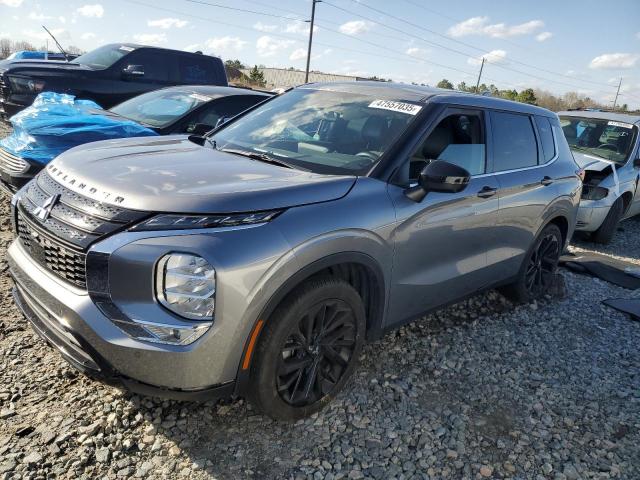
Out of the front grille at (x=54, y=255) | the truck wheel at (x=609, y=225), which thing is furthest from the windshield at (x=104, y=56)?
the truck wheel at (x=609, y=225)

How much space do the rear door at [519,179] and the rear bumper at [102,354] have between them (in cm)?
252

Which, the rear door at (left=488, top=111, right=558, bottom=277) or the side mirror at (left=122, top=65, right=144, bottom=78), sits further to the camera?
the side mirror at (left=122, top=65, right=144, bottom=78)

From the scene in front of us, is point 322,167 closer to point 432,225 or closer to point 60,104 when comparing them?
point 432,225

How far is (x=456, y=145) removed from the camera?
11.3 feet

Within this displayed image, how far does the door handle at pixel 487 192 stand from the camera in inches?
137

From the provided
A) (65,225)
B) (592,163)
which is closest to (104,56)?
(65,225)

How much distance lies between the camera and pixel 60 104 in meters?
5.41

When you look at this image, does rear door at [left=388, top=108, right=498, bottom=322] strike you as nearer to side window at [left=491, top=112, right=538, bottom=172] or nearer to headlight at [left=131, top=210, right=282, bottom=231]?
side window at [left=491, top=112, right=538, bottom=172]

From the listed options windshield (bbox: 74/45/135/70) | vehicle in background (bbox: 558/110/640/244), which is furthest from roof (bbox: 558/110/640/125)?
windshield (bbox: 74/45/135/70)

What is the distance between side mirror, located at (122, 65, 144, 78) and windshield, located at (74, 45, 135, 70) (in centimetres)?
37

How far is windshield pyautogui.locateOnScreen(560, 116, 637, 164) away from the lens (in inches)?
309

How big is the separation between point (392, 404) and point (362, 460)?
526 mm

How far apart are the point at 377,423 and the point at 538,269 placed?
2.69 m

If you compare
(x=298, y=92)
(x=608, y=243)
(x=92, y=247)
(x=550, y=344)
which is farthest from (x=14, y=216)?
(x=608, y=243)
